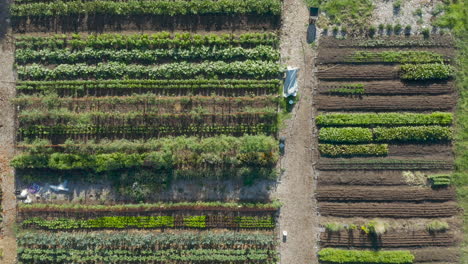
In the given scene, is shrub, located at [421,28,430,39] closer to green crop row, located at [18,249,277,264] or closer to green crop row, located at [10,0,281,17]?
green crop row, located at [10,0,281,17]

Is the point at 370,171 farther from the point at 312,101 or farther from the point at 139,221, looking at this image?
the point at 139,221

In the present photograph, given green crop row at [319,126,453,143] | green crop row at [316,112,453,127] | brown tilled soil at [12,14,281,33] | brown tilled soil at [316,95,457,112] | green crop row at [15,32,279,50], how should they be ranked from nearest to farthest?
1. green crop row at [319,126,453,143]
2. green crop row at [316,112,453,127]
3. brown tilled soil at [316,95,457,112]
4. green crop row at [15,32,279,50]
5. brown tilled soil at [12,14,281,33]

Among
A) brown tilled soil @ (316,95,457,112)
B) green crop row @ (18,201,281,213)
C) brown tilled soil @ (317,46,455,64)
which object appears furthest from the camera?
brown tilled soil @ (317,46,455,64)

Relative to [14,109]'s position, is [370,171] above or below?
below

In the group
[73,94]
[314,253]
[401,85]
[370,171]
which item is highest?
[401,85]

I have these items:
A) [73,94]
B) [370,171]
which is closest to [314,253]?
[370,171]


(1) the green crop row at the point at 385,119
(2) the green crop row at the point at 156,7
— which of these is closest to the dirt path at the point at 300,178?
(1) the green crop row at the point at 385,119

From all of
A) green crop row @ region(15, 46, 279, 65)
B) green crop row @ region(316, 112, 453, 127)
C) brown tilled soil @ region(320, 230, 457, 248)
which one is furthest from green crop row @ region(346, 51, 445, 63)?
brown tilled soil @ region(320, 230, 457, 248)
